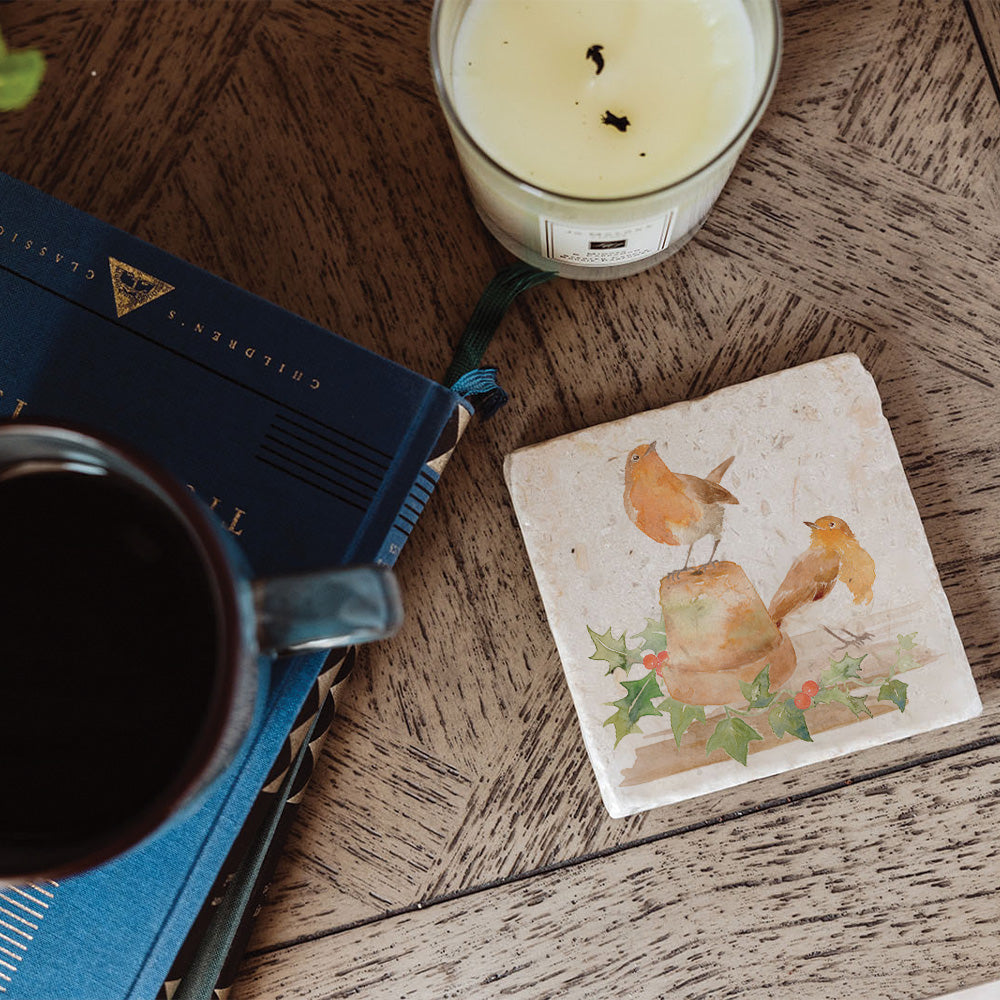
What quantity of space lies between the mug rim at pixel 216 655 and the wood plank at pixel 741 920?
207 millimetres

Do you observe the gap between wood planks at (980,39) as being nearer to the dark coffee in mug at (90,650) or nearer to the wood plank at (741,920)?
the wood plank at (741,920)

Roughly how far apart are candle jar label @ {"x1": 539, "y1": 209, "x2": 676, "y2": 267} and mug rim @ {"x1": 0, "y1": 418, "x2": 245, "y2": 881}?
0.20 meters

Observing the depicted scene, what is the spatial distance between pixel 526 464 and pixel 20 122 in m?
0.33

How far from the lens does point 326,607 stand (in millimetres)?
288

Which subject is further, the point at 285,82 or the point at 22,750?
the point at 285,82

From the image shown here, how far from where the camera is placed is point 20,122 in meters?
0.48

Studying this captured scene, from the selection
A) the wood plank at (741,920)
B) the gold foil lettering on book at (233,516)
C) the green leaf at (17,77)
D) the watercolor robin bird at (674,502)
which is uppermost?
the green leaf at (17,77)

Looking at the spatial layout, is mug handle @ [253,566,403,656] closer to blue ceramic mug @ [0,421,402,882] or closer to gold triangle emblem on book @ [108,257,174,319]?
blue ceramic mug @ [0,421,402,882]

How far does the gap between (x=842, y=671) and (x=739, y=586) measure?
7 centimetres

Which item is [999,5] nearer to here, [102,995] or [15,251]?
[15,251]

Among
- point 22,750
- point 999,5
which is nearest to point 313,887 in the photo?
point 22,750

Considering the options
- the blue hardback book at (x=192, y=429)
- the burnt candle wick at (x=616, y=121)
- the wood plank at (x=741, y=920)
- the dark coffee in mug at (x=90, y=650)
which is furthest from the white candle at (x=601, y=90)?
the wood plank at (x=741, y=920)

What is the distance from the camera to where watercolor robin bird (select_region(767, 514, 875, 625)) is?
443 mm

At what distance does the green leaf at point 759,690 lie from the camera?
440 mm
